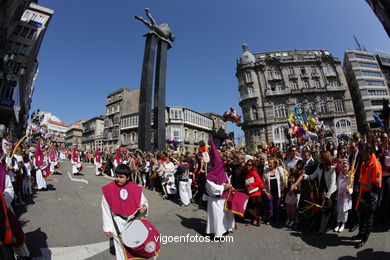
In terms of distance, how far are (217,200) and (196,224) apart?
1278 mm

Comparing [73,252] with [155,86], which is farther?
[155,86]

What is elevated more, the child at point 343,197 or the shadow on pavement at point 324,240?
the child at point 343,197

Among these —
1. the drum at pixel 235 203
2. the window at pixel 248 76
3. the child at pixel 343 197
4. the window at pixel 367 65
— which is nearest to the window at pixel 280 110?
the window at pixel 248 76

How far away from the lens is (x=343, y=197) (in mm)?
4219

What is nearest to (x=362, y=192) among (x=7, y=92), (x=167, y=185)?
(x=167, y=185)

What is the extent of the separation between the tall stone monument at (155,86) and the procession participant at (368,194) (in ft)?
38.9

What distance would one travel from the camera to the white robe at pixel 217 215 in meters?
4.02

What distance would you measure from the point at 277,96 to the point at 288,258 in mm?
39881

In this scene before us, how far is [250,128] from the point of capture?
39688 mm

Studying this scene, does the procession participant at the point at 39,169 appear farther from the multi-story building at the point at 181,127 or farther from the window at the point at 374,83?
the window at the point at 374,83

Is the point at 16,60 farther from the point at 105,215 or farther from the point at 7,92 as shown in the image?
the point at 105,215

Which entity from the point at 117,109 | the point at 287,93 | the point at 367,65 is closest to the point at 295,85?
the point at 287,93

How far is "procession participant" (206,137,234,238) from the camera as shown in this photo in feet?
13.4

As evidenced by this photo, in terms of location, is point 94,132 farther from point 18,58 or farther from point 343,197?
point 343,197
